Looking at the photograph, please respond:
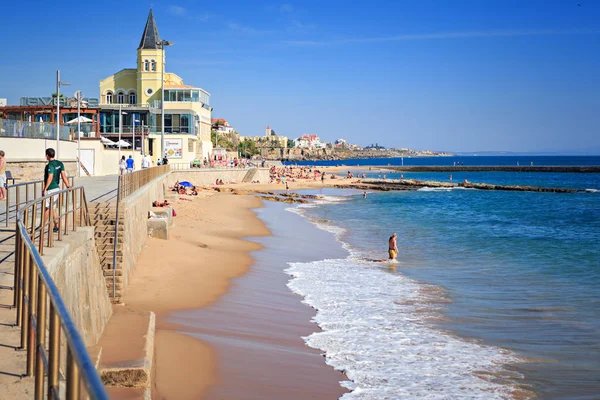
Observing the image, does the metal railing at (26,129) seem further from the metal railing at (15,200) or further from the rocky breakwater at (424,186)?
the rocky breakwater at (424,186)

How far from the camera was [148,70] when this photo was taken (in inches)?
2413

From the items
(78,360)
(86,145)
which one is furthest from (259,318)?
(86,145)

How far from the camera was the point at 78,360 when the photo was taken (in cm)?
237

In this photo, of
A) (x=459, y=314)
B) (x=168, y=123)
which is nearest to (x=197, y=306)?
(x=459, y=314)

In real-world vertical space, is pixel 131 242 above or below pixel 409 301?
above

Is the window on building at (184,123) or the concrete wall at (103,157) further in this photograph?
the window on building at (184,123)

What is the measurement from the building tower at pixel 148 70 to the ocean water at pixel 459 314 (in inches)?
1402

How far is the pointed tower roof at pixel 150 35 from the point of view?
6150cm

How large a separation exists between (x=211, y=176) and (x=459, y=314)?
45155mm

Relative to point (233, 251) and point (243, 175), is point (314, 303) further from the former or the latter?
point (243, 175)

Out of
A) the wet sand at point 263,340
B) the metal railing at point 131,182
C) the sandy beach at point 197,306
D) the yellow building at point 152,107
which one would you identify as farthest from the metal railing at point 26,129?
the yellow building at point 152,107

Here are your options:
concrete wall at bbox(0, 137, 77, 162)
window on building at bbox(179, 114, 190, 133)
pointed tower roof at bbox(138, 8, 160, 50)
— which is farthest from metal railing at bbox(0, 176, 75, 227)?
pointed tower roof at bbox(138, 8, 160, 50)

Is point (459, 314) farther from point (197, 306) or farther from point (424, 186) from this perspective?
point (424, 186)

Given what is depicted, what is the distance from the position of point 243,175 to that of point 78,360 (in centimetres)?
6559
